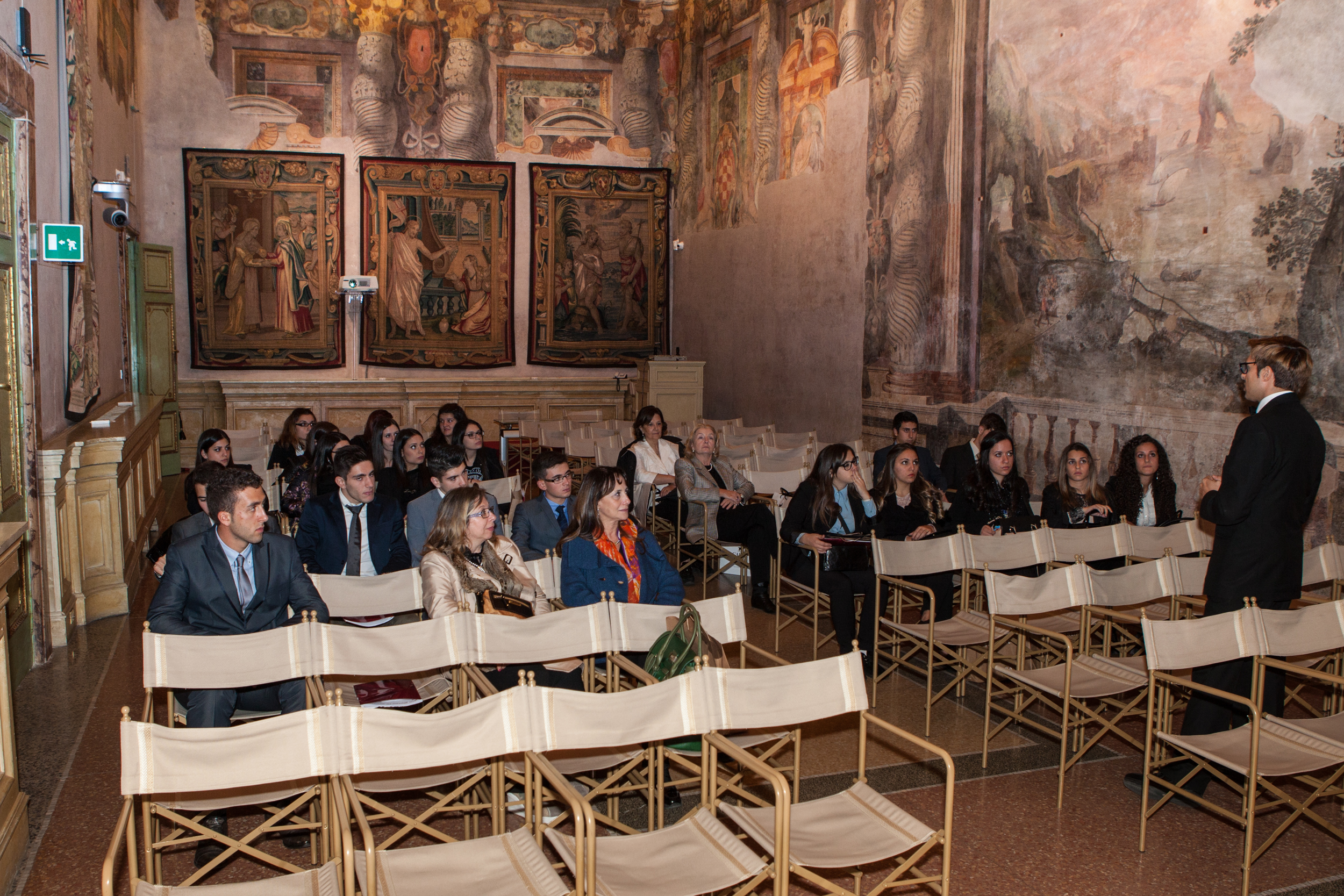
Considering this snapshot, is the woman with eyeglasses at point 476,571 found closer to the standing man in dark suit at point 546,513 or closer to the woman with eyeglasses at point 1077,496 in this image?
the standing man in dark suit at point 546,513

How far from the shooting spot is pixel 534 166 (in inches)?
650

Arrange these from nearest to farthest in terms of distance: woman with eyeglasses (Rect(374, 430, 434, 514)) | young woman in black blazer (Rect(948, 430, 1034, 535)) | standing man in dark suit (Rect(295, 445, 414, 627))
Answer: standing man in dark suit (Rect(295, 445, 414, 627))
young woman in black blazer (Rect(948, 430, 1034, 535))
woman with eyeglasses (Rect(374, 430, 434, 514))

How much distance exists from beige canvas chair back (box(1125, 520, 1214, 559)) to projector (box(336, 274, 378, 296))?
484 inches

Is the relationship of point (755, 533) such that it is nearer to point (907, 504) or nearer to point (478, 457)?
point (907, 504)

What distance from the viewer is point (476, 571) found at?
4.79m

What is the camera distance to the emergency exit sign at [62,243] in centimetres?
675

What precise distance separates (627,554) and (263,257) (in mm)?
12554

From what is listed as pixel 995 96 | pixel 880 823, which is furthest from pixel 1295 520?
pixel 995 96

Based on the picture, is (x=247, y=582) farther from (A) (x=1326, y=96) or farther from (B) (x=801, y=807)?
(A) (x=1326, y=96)

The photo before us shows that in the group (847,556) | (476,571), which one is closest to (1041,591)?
(847,556)

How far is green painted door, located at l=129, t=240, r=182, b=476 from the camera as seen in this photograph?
13.7 meters

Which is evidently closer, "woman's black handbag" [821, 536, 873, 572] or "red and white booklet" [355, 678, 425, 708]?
"red and white booklet" [355, 678, 425, 708]

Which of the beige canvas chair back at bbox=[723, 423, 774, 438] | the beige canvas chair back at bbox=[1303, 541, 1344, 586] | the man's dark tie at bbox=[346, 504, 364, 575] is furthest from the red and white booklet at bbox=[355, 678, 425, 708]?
the beige canvas chair back at bbox=[723, 423, 774, 438]

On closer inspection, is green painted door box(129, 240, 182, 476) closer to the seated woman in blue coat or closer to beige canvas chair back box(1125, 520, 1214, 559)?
the seated woman in blue coat
